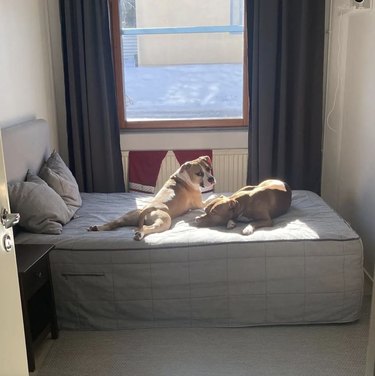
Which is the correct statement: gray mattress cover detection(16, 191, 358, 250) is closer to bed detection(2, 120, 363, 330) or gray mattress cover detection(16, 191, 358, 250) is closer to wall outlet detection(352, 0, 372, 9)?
bed detection(2, 120, 363, 330)

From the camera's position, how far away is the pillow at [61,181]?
122 inches

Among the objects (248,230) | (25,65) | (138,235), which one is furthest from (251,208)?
(25,65)

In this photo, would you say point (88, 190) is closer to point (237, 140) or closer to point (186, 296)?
point (237, 140)

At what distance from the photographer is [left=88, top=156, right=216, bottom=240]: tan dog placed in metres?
2.81

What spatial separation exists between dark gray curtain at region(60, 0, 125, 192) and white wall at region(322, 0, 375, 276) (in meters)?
1.69

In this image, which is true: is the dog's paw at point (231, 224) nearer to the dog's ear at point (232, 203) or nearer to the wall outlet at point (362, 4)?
the dog's ear at point (232, 203)

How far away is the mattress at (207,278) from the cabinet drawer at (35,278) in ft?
0.68

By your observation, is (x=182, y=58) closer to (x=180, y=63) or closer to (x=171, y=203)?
(x=180, y=63)

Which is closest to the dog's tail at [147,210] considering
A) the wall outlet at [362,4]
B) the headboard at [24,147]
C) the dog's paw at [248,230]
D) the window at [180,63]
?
the dog's paw at [248,230]

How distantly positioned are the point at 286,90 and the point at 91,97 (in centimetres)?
151

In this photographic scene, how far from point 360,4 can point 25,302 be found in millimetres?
2603

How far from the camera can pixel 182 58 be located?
3.96 m

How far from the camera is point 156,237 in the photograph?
2.67 metres

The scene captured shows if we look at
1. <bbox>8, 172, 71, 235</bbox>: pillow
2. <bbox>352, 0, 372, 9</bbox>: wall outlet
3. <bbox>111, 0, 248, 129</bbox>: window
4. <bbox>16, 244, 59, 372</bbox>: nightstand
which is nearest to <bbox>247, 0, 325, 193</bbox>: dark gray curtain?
<bbox>111, 0, 248, 129</bbox>: window
